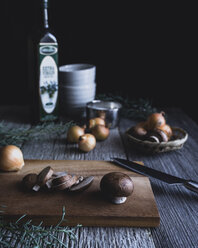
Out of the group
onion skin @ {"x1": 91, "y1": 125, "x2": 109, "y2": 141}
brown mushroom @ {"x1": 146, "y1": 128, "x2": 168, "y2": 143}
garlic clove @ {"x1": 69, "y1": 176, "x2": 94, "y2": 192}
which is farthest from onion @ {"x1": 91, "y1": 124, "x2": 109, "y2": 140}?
garlic clove @ {"x1": 69, "y1": 176, "x2": 94, "y2": 192}

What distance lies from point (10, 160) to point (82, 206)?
0.95 feet

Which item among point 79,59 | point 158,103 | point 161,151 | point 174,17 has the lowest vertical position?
point 158,103

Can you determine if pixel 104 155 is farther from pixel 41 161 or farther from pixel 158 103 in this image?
→ pixel 158 103

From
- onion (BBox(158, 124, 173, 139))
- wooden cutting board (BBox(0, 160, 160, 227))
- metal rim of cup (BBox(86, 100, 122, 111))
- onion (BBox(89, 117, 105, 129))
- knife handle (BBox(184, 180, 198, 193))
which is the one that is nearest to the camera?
wooden cutting board (BBox(0, 160, 160, 227))

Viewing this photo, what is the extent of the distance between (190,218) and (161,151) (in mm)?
365

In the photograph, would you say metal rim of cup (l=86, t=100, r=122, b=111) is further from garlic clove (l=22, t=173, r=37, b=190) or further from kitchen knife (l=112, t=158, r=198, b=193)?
garlic clove (l=22, t=173, r=37, b=190)

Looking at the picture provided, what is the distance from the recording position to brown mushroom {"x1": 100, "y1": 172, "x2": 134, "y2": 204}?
0.68m

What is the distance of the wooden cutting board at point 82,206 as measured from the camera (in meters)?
0.67

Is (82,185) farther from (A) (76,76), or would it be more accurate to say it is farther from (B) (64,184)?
(A) (76,76)

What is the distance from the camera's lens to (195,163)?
1037mm

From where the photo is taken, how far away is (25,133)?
1.13 meters

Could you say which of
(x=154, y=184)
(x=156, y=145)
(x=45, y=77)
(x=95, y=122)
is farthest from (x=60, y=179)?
(x=45, y=77)

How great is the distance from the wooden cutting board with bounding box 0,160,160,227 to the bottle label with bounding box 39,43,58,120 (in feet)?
1.88

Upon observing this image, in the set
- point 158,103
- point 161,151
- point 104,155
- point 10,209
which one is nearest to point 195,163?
point 161,151
